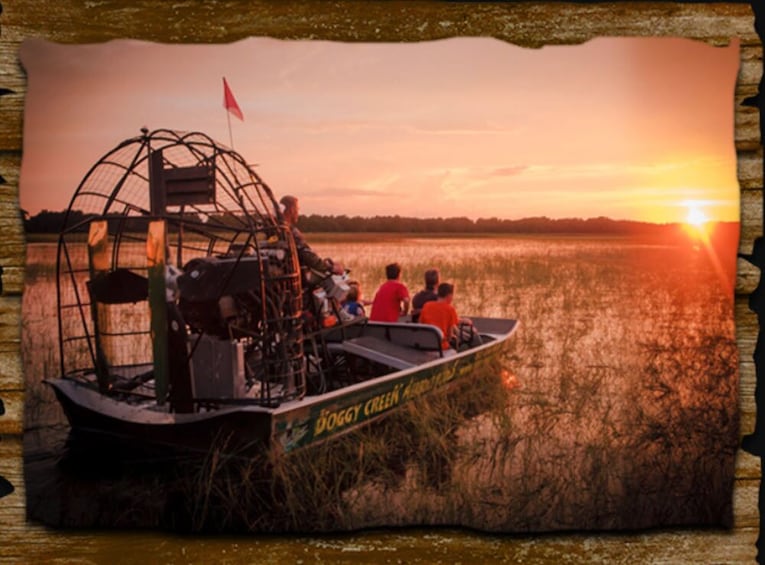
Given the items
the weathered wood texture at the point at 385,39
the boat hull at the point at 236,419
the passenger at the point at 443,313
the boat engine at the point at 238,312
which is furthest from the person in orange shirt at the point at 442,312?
the weathered wood texture at the point at 385,39

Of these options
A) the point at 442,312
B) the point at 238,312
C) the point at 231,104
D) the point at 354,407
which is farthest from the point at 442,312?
the point at 231,104

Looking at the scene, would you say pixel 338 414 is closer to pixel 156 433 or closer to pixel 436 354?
pixel 156 433

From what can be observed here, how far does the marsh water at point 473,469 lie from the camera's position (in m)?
4.03

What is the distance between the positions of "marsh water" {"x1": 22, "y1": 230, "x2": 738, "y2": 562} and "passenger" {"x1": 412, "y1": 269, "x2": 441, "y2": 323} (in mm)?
854

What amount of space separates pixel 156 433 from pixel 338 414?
1.07m

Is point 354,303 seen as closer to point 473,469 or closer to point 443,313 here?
point 443,313

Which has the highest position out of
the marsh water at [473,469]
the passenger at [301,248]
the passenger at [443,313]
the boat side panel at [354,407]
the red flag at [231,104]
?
the red flag at [231,104]

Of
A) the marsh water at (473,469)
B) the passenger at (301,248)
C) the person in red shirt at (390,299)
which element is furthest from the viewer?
the person in red shirt at (390,299)

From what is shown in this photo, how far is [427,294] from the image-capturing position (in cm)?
748

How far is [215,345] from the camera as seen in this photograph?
15.4ft

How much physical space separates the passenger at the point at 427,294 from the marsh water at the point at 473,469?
85 centimetres

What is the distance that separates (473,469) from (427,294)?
2707 mm

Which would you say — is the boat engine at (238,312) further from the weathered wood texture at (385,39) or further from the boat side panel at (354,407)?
the weathered wood texture at (385,39)

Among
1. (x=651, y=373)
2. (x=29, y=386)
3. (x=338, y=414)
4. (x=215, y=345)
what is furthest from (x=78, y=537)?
(x=651, y=373)
